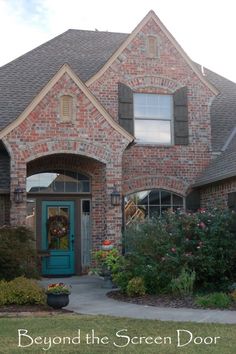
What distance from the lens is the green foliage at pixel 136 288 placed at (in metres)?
12.1

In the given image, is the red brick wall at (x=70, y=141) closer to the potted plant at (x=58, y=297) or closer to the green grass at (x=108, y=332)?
the potted plant at (x=58, y=297)

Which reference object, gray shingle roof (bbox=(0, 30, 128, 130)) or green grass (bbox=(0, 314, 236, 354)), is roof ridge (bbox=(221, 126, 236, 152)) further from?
green grass (bbox=(0, 314, 236, 354))

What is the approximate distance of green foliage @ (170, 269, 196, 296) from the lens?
38.7ft

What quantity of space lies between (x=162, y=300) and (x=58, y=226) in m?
6.53

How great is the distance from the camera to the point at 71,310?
10555mm

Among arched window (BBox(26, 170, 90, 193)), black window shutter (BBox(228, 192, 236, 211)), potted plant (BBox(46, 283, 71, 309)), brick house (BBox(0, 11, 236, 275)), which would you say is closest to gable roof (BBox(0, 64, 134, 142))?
brick house (BBox(0, 11, 236, 275))

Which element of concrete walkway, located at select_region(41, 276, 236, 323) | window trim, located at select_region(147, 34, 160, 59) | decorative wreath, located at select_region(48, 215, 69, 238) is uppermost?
window trim, located at select_region(147, 34, 160, 59)

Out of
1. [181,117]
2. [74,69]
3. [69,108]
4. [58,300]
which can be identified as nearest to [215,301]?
[58,300]

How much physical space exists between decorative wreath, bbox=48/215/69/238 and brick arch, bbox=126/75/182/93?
4861mm

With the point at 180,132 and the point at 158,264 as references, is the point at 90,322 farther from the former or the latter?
the point at 180,132

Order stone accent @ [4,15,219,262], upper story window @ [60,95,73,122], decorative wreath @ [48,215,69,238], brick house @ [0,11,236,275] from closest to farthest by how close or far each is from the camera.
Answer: stone accent @ [4,15,219,262] < brick house @ [0,11,236,275] < upper story window @ [60,95,73,122] < decorative wreath @ [48,215,69,238]

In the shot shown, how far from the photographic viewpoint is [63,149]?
15984mm

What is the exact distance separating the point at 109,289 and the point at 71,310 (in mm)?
3347

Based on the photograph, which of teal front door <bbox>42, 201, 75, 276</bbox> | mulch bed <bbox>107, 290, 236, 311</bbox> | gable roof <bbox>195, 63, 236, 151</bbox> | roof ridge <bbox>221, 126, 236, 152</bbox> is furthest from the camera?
gable roof <bbox>195, 63, 236, 151</bbox>
